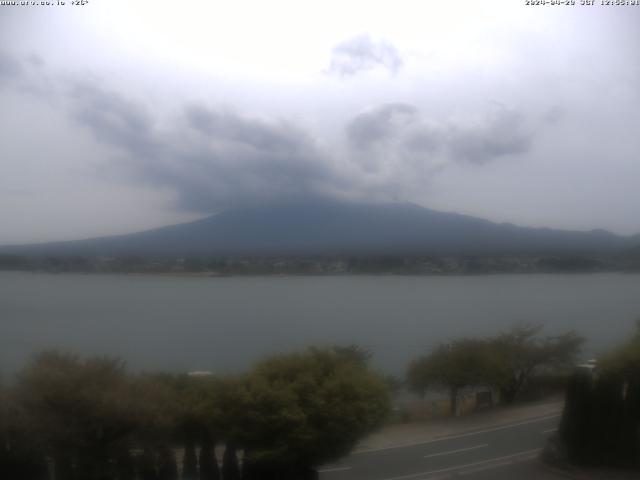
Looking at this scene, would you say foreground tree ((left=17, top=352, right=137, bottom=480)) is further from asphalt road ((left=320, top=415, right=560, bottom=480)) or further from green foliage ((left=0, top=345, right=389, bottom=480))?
asphalt road ((left=320, top=415, right=560, bottom=480))

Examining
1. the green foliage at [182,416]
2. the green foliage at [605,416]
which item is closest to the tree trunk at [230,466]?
the green foliage at [182,416]

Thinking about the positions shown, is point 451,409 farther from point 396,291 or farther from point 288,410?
point 288,410

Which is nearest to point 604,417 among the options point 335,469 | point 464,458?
point 464,458

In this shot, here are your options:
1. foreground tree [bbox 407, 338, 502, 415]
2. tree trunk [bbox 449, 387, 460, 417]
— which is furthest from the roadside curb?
foreground tree [bbox 407, 338, 502, 415]

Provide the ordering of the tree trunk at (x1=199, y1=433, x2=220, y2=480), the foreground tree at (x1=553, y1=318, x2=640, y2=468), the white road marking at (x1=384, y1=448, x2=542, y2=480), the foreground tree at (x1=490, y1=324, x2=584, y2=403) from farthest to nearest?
the foreground tree at (x1=490, y1=324, x2=584, y2=403) < the foreground tree at (x1=553, y1=318, x2=640, y2=468) < the white road marking at (x1=384, y1=448, x2=542, y2=480) < the tree trunk at (x1=199, y1=433, x2=220, y2=480)

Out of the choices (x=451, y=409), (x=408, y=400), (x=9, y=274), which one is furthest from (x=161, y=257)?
(x=451, y=409)

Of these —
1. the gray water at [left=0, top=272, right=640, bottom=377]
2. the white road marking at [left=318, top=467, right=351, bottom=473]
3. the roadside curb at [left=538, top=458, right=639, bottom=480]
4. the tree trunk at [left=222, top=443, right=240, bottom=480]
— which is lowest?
the roadside curb at [left=538, top=458, right=639, bottom=480]

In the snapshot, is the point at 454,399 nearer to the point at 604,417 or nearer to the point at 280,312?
the point at 604,417
